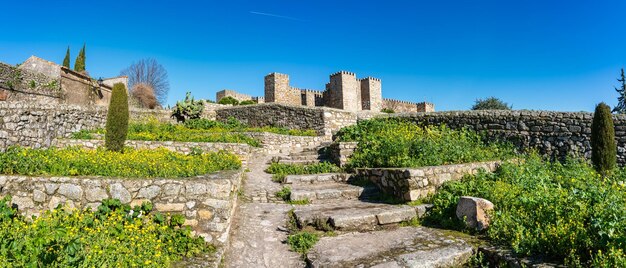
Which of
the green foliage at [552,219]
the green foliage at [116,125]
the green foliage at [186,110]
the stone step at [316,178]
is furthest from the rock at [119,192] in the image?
the green foliage at [186,110]

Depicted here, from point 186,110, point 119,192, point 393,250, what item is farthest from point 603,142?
point 186,110

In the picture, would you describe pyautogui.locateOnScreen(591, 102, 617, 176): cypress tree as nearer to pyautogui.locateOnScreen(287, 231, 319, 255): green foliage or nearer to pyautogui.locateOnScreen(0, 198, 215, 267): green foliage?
pyautogui.locateOnScreen(287, 231, 319, 255): green foliage

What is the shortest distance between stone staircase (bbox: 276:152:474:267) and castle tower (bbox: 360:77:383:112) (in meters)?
31.1

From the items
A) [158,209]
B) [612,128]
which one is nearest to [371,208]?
[158,209]

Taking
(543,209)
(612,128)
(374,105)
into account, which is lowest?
(543,209)

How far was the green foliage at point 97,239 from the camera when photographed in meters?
3.37

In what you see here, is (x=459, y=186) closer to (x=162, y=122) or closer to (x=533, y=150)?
(x=533, y=150)

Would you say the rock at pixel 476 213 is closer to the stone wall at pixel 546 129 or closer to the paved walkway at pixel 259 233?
the paved walkway at pixel 259 233

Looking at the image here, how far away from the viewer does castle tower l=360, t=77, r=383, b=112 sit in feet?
129

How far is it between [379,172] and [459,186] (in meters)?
2.05

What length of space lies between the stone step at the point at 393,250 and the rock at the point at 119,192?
2.95m

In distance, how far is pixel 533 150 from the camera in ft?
41.6

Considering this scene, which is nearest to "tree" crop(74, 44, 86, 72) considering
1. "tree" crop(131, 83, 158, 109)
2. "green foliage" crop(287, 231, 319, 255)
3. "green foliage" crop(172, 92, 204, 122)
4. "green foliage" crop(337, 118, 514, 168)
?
"tree" crop(131, 83, 158, 109)

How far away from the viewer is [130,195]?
528cm
